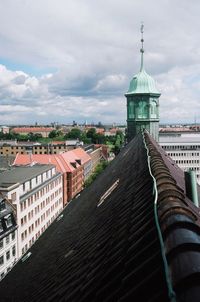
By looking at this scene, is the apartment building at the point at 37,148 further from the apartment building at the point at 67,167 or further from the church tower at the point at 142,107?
the church tower at the point at 142,107

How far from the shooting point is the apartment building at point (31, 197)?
1542 inches

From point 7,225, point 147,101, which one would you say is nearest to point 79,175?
point 7,225

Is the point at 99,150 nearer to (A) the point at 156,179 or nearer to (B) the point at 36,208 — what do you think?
(B) the point at 36,208

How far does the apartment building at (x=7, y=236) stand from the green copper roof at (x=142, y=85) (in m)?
15.1

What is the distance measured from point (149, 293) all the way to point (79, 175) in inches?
3017

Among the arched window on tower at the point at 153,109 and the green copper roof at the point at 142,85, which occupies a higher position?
the green copper roof at the point at 142,85

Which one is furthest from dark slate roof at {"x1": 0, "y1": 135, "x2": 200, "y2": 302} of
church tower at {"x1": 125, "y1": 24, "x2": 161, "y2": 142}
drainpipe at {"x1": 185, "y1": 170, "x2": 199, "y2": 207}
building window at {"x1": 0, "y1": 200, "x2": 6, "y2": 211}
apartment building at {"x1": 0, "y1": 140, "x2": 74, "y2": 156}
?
apartment building at {"x1": 0, "y1": 140, "x2": 74, "y2": 156}

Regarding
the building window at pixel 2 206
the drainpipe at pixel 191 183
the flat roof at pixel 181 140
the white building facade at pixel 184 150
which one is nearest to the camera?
the drainpipe at pixel 191 183

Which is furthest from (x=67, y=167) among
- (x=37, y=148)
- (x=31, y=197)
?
(x=37, y=148)

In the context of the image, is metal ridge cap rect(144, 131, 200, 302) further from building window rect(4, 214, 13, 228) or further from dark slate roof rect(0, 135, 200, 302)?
building window rect(4, 214, 13, 228)

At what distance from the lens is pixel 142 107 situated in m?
31.0

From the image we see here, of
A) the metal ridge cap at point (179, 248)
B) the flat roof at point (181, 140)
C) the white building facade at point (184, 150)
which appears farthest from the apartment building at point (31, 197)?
the flat roof at point (181, 140)

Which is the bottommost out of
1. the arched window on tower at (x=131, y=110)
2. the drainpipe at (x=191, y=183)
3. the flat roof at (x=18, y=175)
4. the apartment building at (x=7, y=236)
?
the apartment building at (x=7, y=236)

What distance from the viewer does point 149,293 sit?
241 cm
